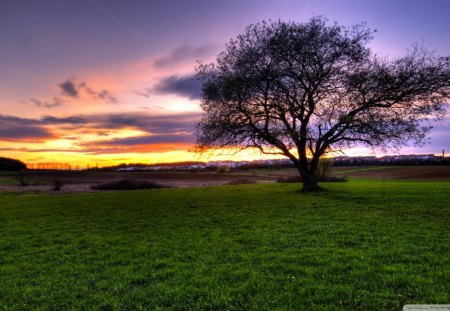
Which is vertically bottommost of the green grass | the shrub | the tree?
the shrub

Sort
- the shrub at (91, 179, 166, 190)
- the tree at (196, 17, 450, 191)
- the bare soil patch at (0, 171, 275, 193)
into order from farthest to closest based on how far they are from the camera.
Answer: the bare soil patch at (0, 171, 275, 193)
the shrub at (91, 179, 166, 190)
the tree at (196, 17, 450, 191)

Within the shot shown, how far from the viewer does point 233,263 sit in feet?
34.3

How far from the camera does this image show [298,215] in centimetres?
2073

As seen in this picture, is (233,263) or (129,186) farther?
(129,186)

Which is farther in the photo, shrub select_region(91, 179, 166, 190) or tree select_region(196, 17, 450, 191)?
shrub select_region(91, 179, 166, 190)

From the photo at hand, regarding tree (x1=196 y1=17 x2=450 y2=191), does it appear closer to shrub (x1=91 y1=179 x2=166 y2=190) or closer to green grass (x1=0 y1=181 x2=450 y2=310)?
green grass (x1=0 y1=181 x2=450 y2=310)

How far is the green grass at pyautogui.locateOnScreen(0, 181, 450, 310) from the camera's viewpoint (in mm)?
7613

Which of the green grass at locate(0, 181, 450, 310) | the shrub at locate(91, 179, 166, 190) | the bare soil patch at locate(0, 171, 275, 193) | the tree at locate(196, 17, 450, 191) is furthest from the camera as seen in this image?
the bare soil patch at locate(0, 171, 275, 193)

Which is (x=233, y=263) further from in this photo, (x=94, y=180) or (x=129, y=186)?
(x=94, y=180)

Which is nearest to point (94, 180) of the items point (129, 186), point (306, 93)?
point (129, 186)

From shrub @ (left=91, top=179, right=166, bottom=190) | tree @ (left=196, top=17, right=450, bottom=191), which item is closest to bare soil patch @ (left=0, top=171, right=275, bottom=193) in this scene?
shrub @ (left=91, top=179, right=166, bottom=190)

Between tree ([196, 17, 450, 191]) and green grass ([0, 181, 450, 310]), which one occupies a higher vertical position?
tree ([196, 17, 450, 191])

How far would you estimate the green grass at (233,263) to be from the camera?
761cm

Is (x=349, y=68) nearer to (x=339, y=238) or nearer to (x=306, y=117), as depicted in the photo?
(x=306, y=117)
